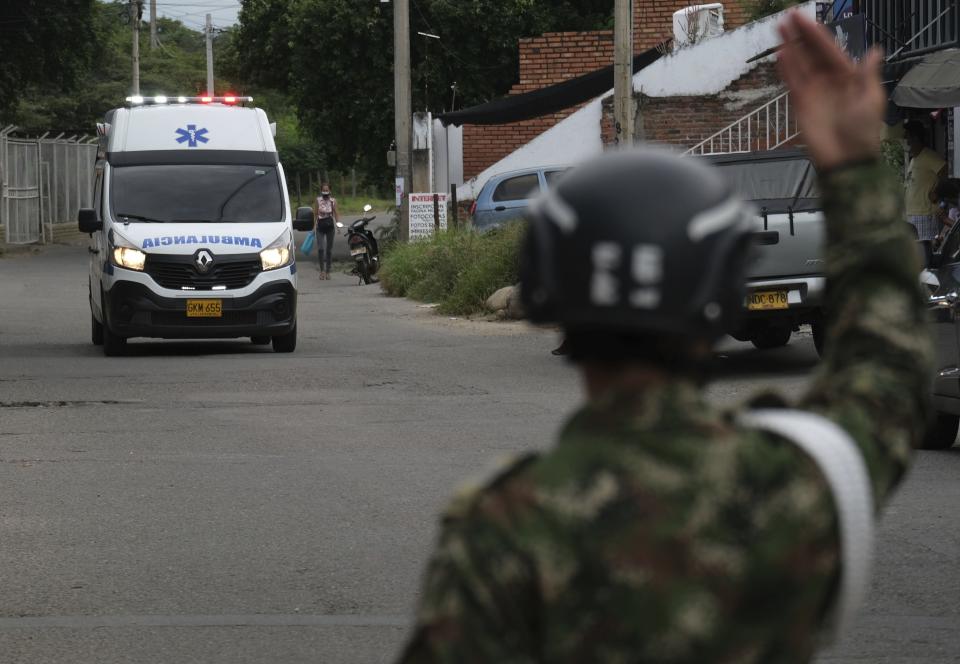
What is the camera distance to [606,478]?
1757mm

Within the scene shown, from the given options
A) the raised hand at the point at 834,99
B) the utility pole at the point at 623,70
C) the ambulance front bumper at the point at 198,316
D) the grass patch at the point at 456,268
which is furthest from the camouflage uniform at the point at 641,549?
the utility pole at the point at 623,70

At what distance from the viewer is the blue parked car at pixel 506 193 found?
2870cm

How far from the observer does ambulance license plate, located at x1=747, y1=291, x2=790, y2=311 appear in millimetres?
14641

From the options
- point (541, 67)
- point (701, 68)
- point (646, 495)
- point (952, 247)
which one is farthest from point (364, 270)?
point (646, 495)

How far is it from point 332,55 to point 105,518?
32246 millimetres

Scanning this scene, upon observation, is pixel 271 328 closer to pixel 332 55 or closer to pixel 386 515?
pixel 386 515

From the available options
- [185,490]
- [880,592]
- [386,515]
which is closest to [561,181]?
[880,592]

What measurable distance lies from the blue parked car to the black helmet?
87.6 feet

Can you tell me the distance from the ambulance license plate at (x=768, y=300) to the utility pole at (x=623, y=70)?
737 cm

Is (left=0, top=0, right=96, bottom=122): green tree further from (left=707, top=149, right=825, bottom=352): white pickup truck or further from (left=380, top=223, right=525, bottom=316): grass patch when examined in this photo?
(left=707, top=149, right=825, bottom=352): white pickup truck

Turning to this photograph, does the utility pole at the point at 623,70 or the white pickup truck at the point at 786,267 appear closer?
the white pickup truck at the point at 786,267

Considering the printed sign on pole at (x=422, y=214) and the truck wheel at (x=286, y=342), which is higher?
the printed sign on pole at (x=422, y=214)

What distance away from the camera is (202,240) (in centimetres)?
1748

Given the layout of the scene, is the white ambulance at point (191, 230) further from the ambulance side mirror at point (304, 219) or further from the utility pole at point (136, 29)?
the utility pole at point (136, 29)
